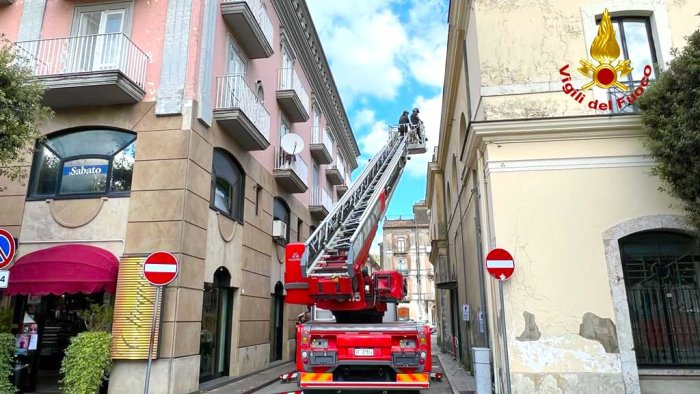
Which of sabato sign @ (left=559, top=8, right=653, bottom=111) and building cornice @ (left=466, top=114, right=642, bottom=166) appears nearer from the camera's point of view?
building cornice @ (left=466, top=114, right=642, bottom=166)

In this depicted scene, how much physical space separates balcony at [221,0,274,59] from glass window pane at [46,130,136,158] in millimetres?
4339

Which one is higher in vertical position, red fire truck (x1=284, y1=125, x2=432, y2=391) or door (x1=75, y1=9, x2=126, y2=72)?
door (x1=75, y1=9, x2=126, y2=72)

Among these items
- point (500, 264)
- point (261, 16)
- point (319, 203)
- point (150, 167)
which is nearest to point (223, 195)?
point (150, 167)

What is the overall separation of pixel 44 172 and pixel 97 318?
159 inches

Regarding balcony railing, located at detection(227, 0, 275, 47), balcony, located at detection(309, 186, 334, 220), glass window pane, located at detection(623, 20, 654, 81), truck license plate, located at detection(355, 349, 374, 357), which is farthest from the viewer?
balcony, located at detection(309, 186, 334, 220)

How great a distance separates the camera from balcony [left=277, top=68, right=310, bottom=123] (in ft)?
55.9

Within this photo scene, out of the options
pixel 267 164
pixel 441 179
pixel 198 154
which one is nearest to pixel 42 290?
pixel 198 154

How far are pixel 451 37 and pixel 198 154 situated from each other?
776cm

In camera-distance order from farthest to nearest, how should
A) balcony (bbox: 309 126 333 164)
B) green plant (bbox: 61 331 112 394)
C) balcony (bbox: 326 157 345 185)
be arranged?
1. balcony (bbox: 326 157 345 185)
2. balcony (bbox: 309 126 333 164)
3. green plant (bbox: 61 331 112 394)

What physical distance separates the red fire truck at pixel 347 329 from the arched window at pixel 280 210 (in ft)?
22.7

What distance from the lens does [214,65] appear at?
12031 millimetres

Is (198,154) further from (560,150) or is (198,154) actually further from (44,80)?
(560,150)

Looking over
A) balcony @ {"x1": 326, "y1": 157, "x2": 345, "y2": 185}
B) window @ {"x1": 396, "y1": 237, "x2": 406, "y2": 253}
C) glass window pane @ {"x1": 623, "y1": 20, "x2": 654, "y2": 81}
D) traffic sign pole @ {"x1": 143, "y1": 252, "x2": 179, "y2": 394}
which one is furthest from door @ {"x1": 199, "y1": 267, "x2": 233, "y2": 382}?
window @ {"x1": 396, "y1": 237, "x2": 406, "y2": 253}

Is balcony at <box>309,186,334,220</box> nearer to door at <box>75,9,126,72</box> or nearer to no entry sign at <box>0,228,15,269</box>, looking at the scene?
door at <box>75,9,126,72</box>
